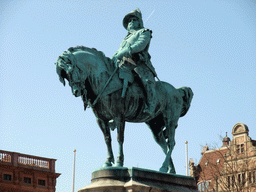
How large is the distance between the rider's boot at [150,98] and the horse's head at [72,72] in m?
1.83

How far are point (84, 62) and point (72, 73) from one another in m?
0.54

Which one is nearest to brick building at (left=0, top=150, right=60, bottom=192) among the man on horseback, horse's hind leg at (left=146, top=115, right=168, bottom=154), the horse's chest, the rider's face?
horse's hind leg at (left=146, top=115, right=168, bottom=154)

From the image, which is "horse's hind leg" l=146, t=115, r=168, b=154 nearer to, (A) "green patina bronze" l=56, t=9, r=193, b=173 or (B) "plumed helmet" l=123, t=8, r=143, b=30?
(A) "green patina bronze" l=56, t=9, r=193, b=173

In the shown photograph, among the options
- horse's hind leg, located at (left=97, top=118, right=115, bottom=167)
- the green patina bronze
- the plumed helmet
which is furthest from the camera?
the plumed helmet

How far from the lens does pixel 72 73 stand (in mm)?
15008

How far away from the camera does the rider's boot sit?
1599 cm

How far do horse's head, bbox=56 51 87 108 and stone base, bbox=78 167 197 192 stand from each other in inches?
85.2

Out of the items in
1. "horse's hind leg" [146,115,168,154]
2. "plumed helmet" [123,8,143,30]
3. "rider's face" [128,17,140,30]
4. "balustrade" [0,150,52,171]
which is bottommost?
"horse's hind leg" [146,115,168,154]

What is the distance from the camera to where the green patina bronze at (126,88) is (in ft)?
50.3

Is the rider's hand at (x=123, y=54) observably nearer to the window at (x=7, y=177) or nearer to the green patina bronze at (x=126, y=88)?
the green patina bronze at (x=126, y=88)

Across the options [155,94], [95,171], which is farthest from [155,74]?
[95,171]

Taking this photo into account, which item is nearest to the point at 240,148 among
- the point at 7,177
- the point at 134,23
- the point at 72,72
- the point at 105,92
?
the point at 7,177

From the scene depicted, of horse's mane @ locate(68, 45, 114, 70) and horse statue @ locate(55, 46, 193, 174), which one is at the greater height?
horse's mane @ locate(68, 45, 114, 70)

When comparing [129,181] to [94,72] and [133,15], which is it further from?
[133,15]
